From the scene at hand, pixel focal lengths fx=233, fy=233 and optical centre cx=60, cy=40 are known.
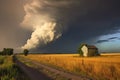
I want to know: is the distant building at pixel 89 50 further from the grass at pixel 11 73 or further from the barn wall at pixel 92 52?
the grass at pixel 11 73

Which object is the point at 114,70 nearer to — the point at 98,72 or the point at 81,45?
the point at 98,72

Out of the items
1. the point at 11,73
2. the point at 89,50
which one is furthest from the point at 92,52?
the point at 11,73

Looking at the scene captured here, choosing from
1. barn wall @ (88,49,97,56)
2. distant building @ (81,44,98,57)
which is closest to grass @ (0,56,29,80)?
distant building @ (81,44,98,57)

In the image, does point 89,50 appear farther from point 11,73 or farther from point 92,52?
point 11,73

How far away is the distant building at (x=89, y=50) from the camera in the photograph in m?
91.6

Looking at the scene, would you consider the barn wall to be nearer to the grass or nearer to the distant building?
the distant building

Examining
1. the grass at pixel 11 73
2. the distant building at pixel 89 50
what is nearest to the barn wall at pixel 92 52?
the distant building at pixel 89 50

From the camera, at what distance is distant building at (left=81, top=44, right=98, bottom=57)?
301ft

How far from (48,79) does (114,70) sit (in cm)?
611

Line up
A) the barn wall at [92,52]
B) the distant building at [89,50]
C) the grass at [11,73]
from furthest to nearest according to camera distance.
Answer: the barn wall at [92,52]
the distant building at [89,50]
the grass at [11,73]

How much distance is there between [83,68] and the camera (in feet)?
89.7

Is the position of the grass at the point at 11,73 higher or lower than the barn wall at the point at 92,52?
lower

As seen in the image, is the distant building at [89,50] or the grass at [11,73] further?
the distant building at [89,50]

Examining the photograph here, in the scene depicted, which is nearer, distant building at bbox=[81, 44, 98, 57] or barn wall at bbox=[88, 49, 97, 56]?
distant building at bbox=[81, 44, 98, 57]
